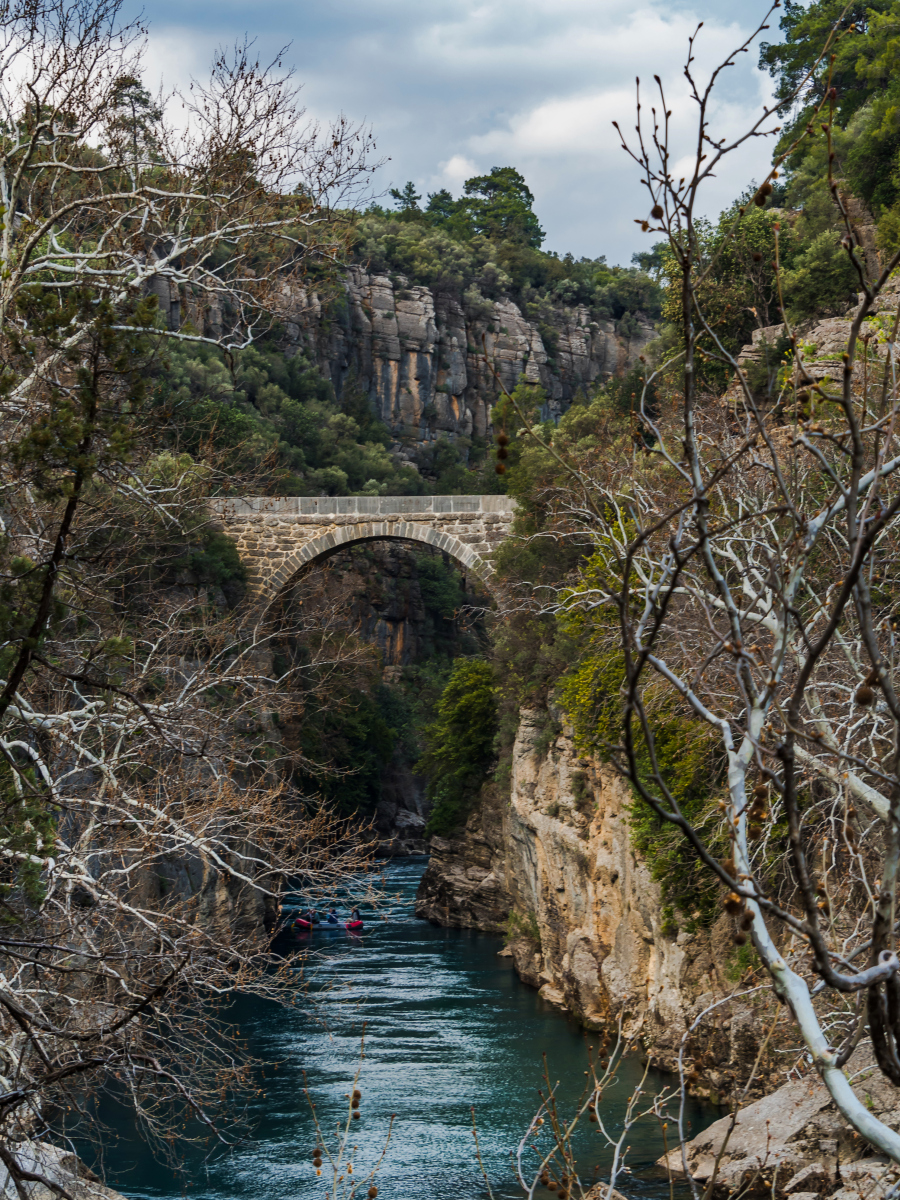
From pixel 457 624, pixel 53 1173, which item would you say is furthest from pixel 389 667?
pixel 53 1173

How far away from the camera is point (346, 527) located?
2581 centimetres

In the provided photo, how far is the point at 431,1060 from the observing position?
14.7 meters

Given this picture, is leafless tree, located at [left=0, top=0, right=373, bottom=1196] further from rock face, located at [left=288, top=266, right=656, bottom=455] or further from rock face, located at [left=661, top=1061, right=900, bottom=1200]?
rock face, located at [left=288, top=266, right=656, bottom=455]

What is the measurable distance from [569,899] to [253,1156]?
693cm

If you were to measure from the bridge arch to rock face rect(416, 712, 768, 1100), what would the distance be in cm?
578

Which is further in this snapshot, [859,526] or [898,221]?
[898,221]

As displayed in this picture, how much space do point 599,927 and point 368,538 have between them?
1229 cm

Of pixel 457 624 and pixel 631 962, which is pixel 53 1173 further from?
pixel 457 624

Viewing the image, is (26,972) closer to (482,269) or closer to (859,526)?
(859,526)

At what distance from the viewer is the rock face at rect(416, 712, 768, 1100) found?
40.5ft

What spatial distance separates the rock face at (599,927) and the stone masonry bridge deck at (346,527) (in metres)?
6.31

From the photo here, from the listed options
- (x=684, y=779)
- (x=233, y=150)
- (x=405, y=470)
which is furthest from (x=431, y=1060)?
(x=405, y=470)

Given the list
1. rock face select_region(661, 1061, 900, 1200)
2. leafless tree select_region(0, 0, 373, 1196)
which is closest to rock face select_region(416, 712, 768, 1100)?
rock face select_region(661, 1061, 900, 1200)

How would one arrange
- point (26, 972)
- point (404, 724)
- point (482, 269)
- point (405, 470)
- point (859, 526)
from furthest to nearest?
point (482, 269) < point (405, 470) < point (404, 724) < point (26, 972) < point (859, 526)
